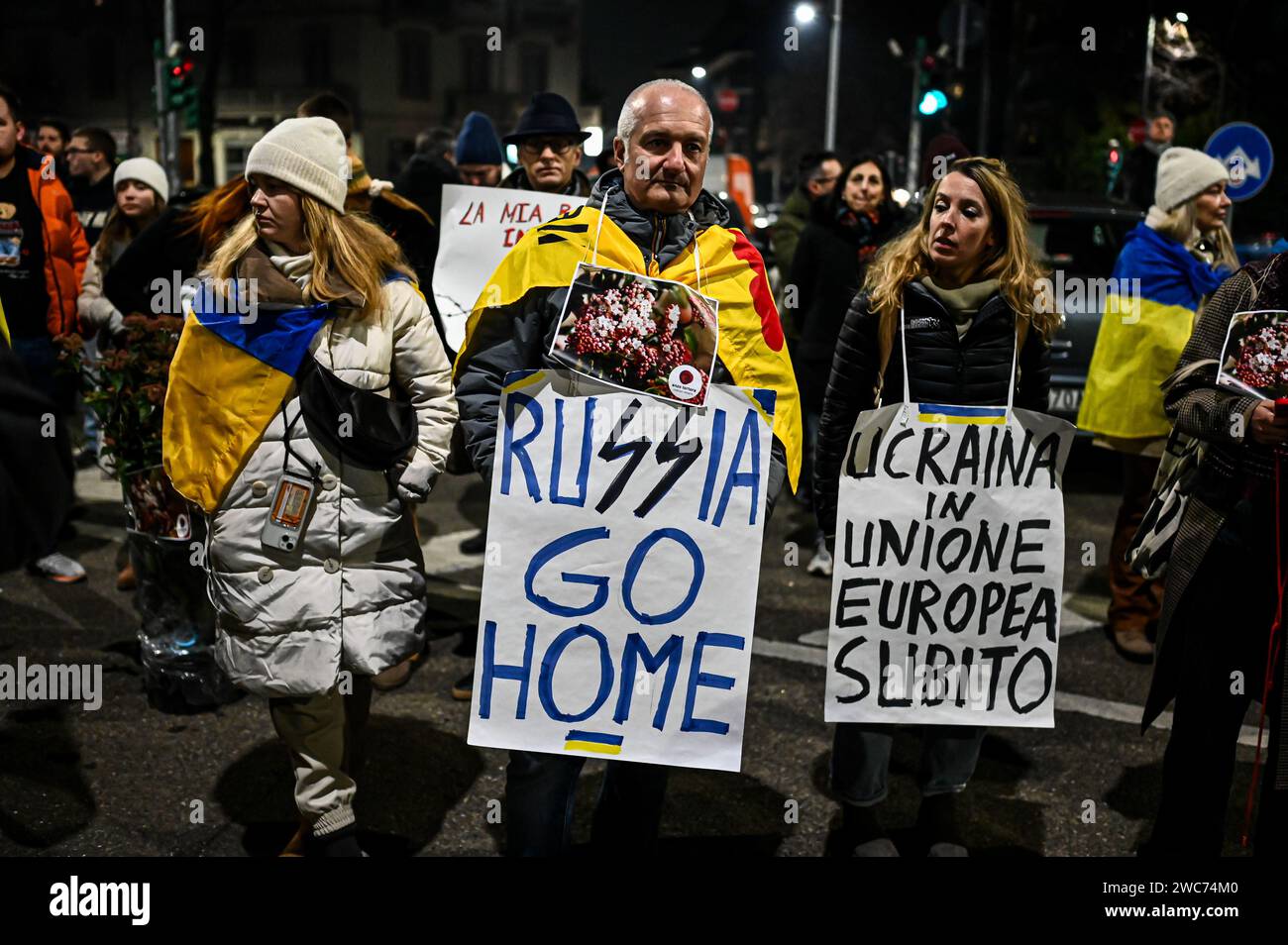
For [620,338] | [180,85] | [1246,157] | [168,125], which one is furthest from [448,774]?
[168,125]

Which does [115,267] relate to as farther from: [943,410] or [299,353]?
[943,410]

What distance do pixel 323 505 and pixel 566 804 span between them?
102 cm

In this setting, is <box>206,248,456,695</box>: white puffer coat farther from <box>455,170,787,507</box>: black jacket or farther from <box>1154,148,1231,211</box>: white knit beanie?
<box>1154,148,1231,211</box>: white knit beanie

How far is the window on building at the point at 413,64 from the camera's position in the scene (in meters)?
56.5

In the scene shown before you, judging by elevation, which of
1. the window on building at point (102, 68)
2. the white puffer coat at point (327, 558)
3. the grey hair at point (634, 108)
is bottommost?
Result: the white puffer coat at point (327, 558)

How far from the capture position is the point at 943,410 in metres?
3.53

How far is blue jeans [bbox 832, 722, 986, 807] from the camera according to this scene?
3.62 m

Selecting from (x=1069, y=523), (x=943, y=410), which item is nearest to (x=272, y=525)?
(x=943, y=410)

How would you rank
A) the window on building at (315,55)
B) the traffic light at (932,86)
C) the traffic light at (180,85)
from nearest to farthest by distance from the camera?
the traffic light at (180,85) → the traffic light at (932,86) → the window on building at (315,55)

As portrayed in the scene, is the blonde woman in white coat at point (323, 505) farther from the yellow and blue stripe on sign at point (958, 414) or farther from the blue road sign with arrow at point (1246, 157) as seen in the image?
the blue road sign with arrow at point (1246, 157)

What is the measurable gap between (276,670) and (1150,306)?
4021 millimetres

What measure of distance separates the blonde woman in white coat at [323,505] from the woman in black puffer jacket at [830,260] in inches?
139

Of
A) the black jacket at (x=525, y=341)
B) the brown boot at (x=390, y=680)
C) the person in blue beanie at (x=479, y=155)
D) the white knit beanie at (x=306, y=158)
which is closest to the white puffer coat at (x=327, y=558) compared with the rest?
the white knit beanie at (x=306, y=158)

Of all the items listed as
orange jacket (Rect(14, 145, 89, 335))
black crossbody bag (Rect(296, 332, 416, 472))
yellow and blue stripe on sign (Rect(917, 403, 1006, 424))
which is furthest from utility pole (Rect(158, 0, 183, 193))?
yellow and blue stripe on sign (Rect(917, 403, 1006, 424))
